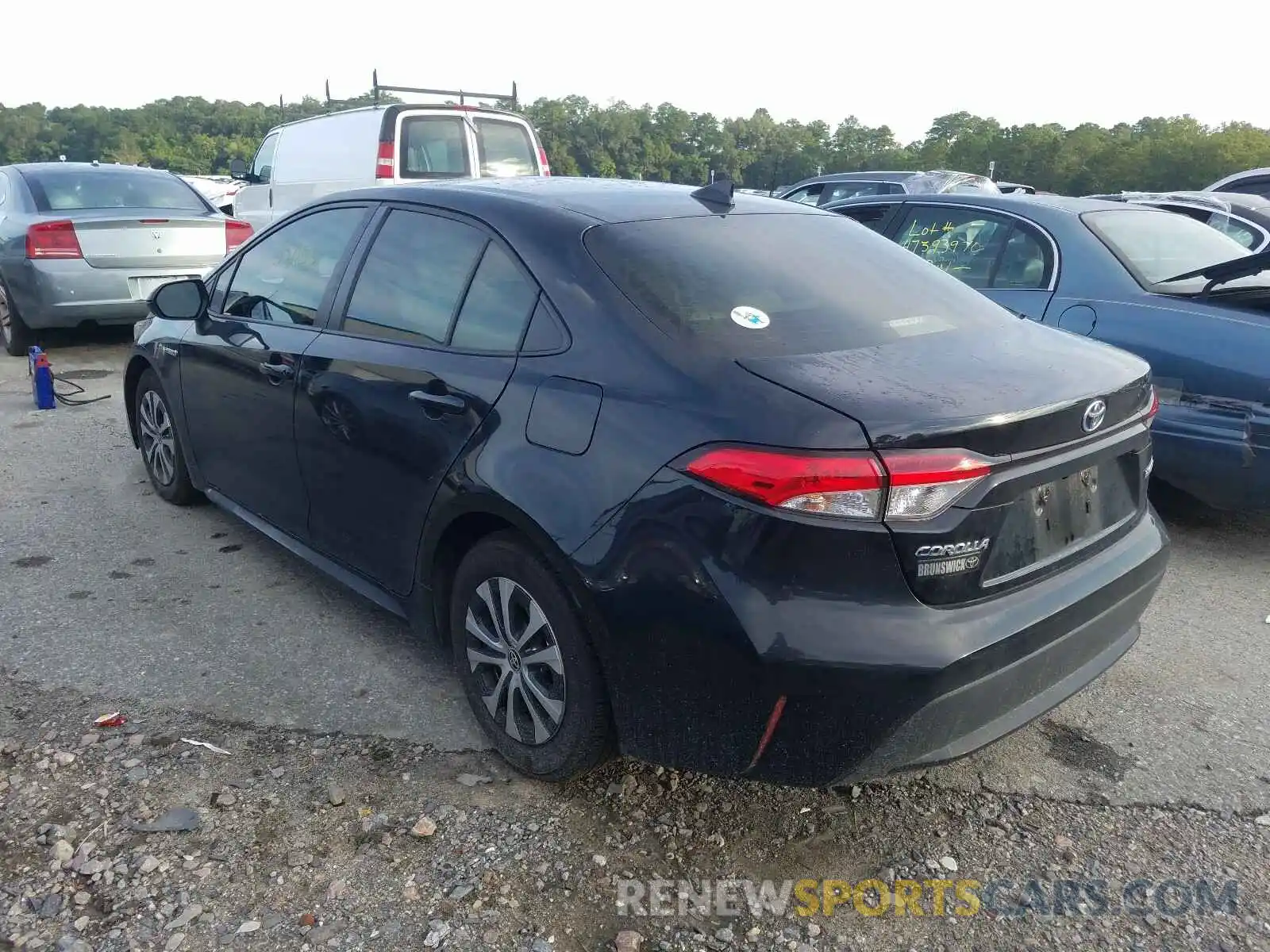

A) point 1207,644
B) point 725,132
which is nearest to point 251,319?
point 1207,644

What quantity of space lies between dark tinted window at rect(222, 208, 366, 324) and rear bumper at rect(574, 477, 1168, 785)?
178 cm

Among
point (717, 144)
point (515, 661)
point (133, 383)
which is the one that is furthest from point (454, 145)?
point (717, 144)

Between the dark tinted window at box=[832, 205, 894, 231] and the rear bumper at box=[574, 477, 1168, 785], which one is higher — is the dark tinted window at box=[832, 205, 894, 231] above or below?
above

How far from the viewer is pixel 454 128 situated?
1034 centimetres

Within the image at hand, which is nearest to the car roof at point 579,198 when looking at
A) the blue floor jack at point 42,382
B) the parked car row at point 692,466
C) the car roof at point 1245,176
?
Result: the parked car row at point 692,466

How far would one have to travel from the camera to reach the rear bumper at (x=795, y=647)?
2.06 meters

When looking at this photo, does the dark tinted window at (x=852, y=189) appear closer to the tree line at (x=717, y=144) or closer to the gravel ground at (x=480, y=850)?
the gravel ground at (x=480, y=850)

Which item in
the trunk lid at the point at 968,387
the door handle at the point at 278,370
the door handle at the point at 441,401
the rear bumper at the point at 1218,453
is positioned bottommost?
the rear bumper at the point at 1218,453

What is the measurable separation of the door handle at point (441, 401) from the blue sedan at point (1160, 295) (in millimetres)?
2314

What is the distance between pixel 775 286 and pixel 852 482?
34.1 inches

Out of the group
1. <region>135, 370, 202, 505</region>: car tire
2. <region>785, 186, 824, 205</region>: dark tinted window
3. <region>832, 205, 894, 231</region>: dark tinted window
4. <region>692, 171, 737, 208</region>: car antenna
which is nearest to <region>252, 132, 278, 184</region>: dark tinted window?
<region>785, 186, 824, 205</region>: dark tinted window

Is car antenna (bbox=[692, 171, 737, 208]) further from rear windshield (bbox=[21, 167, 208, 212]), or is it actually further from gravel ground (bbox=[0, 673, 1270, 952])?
rear windshield (bbox=[21, 167, 208, 212])

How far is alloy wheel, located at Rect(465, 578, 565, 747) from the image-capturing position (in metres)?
2.57

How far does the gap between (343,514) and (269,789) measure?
94 centimetres
